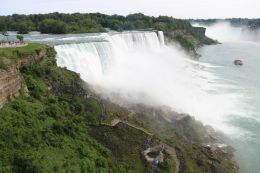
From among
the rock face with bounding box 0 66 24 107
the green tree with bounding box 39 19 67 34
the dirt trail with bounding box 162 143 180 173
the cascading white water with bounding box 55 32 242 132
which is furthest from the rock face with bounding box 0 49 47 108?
the green tree with bounding box 39 19 67 34

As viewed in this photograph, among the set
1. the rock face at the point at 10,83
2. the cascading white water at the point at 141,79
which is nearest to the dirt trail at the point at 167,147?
the cascading white water at the point at 141,79

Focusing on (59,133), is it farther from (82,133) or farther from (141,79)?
(141,79)

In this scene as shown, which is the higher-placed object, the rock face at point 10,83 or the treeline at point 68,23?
the rock face at point 10,83

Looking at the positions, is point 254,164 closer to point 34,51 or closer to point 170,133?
point 170,133

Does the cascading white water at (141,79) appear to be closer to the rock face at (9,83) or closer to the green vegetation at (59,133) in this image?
the green vegetation at (59,133)

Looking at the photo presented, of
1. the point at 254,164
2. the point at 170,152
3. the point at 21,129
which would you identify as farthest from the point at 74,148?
the point at 254,164

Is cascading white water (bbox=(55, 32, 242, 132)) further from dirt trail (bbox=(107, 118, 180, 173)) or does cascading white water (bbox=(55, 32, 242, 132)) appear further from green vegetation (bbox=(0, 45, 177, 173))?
green vegetation (bbox=(0, 45, 177, 173))
